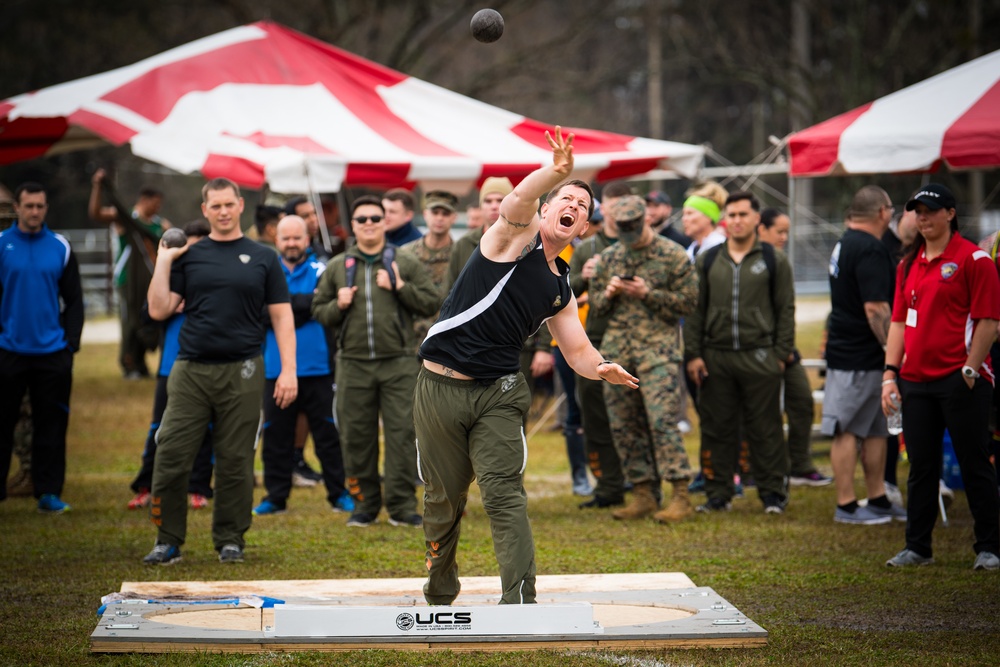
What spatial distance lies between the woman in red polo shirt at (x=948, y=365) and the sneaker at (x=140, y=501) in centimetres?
557

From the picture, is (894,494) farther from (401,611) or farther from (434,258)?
(401,611)

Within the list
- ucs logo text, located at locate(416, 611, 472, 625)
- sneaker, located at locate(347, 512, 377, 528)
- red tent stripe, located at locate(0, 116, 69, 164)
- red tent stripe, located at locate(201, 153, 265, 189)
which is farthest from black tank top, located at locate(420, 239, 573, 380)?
red tent stripe, located at locate(0, 116, 69, 164)

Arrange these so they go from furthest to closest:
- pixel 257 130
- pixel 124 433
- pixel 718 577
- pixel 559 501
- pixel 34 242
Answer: pixel 124 433, pixel 257 130, pixel 559 501, pixel 34 242, pixel 718 577

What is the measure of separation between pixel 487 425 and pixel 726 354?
3.74m

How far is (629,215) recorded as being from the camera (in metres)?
8.00

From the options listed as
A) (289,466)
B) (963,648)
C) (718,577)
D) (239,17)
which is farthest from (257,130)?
(239,17)

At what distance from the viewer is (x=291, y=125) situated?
11.2 metres

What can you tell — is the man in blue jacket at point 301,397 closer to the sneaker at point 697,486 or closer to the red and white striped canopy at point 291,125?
the red and white striped canopy at point 291,125

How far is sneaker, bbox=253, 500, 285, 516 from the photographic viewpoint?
865 cm

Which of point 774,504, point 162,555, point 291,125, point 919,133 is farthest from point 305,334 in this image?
point 919,133

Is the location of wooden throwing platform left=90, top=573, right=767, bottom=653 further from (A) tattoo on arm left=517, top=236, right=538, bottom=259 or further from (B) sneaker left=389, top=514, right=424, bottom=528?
(B) sneaker left=389, top=514, right=424, bottom=528

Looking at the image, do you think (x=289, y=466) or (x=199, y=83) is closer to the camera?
(x=289, y=466)

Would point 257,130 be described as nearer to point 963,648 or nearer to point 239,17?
point 963,648

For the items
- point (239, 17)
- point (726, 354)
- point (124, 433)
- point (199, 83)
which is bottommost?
point (124, 433)
